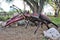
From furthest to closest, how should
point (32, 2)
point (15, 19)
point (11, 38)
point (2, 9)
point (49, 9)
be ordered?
1. point (49, 9)
2. point (2, 9)
3. point (32, 2)
4. point (15, 19)
5. point (11, 38)

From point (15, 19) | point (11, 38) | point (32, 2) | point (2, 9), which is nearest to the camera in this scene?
point (11, 38)

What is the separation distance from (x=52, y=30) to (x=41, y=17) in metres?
0.69

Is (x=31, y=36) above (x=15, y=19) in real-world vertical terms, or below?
below

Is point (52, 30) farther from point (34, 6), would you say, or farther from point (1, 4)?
point (1, 4)

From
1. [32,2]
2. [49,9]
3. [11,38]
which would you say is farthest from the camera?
[49,9]

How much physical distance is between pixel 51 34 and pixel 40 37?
1.21ft

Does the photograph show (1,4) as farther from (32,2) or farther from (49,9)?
(32,2)

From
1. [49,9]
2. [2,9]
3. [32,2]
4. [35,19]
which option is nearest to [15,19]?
[35,19]

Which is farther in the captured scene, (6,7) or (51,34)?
(6,7)

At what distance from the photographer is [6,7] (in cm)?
1958

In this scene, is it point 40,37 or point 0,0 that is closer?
point 40,37

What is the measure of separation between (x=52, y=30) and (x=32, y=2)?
5.03 metres

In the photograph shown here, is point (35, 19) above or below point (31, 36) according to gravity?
above

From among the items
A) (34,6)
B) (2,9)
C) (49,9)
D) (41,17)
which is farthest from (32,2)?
(49,9)
